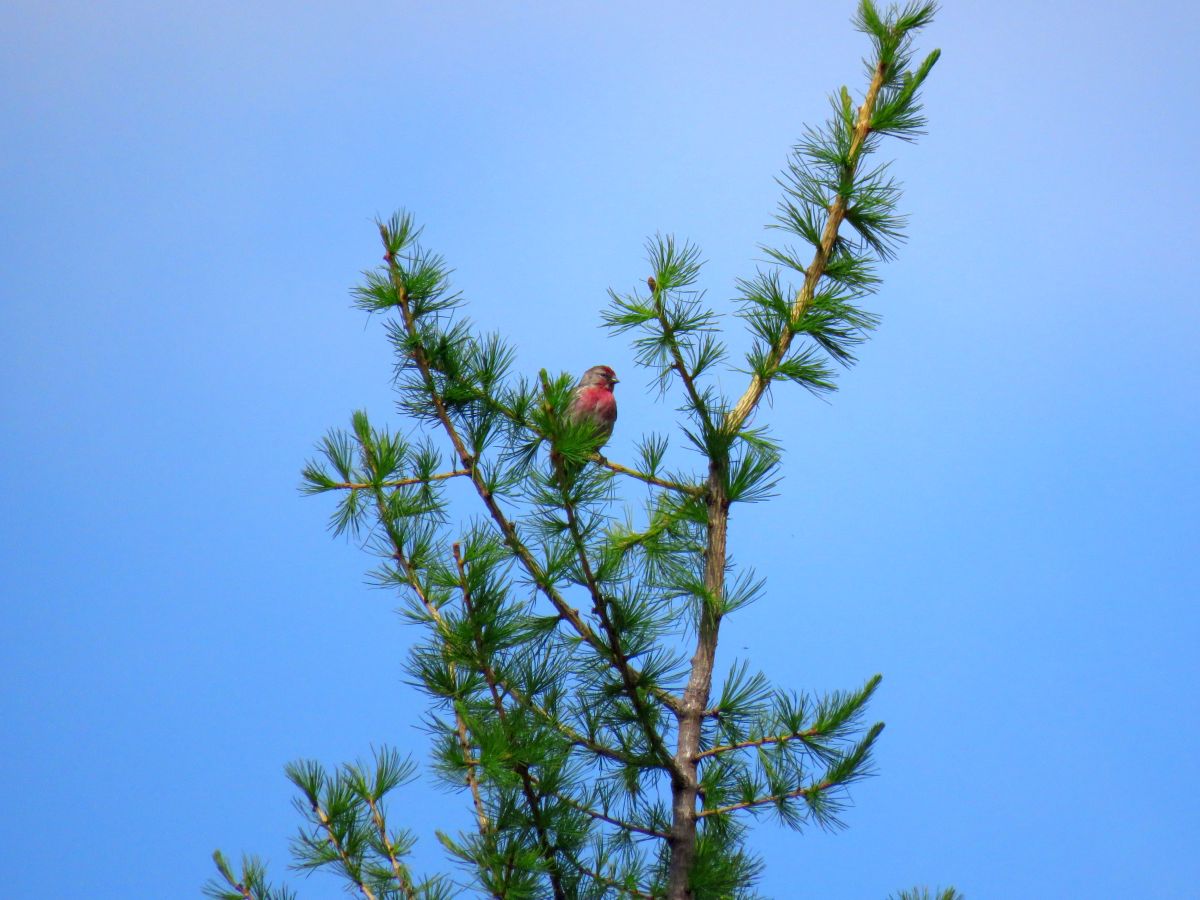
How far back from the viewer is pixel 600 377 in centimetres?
479

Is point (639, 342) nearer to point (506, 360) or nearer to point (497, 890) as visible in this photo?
point (506, 360)

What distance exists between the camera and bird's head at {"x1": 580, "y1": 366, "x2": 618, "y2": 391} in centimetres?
472

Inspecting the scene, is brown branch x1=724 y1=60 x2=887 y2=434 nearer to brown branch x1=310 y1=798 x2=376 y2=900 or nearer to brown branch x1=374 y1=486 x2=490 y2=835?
Answer: brown branch x1=374 y1=486 x2=490 y2=835

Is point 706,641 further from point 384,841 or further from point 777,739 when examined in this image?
point 384,841

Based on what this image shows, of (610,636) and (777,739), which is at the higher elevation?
(610,636)

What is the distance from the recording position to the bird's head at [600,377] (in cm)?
472

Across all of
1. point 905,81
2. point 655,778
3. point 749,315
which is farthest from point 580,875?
point 905,81

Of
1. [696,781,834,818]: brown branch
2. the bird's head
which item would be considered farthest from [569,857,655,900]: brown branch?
the bird's head

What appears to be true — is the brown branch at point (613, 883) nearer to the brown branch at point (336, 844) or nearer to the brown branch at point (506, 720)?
the brown branch at point (506, 720)

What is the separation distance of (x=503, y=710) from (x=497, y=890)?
410 mm

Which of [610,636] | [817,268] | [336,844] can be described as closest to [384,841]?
[336,844]

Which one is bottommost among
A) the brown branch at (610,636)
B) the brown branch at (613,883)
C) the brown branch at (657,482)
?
the brown branch at (613,883)

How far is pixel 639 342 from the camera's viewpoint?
10.3ft

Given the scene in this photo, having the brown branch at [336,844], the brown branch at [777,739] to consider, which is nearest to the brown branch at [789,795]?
the brown branch at [777,739]
